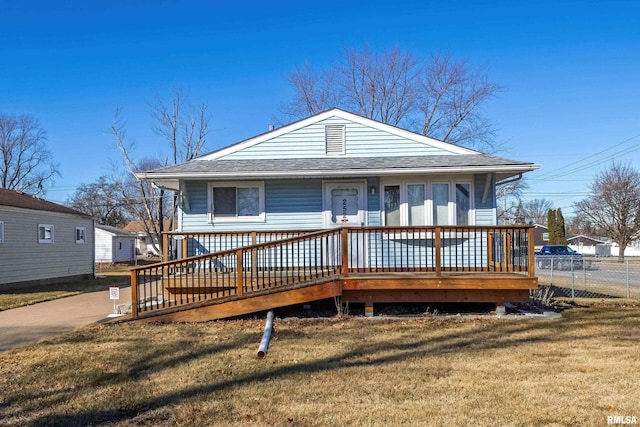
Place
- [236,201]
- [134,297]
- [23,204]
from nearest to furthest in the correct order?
[134,297], [236,201], [23,204]

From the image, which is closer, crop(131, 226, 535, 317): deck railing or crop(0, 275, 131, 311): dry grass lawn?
crop(131, 226, 535, 317): deck railing

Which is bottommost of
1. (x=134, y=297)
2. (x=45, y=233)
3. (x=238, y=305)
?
(x=238, y=305)

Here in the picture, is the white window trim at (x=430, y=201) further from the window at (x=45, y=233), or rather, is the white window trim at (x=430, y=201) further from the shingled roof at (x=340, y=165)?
the window at (x=45, y=233)

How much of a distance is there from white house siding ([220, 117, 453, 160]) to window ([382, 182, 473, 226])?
1.25 metres

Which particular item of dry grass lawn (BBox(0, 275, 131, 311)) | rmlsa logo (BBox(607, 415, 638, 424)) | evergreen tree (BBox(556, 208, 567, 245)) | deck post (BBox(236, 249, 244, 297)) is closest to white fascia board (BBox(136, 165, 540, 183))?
deck post (BBox(236, 249, 244, 297))

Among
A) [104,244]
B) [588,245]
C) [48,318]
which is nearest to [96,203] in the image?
[104,244]

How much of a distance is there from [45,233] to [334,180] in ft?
43.7

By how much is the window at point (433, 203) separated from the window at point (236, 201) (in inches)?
119

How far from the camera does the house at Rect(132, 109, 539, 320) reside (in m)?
9.69

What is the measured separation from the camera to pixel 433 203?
10.1 m

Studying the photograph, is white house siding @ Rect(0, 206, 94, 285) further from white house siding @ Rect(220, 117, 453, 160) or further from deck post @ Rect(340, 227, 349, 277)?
deck post @ Rect(340, 227, 349, 277)

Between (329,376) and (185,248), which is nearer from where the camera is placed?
(329,376)

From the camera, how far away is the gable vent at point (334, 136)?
1105 cm

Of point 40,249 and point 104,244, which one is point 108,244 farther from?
point 40,249
